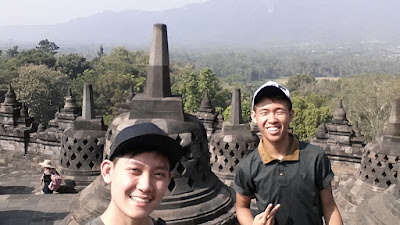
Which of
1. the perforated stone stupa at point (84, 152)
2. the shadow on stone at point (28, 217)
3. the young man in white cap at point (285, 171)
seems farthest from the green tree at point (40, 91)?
the young man in white cap at point (285, 171)

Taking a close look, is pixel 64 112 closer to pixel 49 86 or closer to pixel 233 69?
pixel 49 86

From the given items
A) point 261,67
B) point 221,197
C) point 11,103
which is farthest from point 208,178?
point 261,67

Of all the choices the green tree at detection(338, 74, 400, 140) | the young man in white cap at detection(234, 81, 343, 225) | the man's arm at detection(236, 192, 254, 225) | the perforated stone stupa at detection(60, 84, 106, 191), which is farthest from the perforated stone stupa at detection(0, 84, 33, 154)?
the green tree at detection(338, 74, 400, 140)

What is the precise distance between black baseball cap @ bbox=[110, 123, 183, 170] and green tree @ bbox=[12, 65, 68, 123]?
2922 centimetres

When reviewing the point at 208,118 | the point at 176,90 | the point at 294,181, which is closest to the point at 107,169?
the point at 294,181

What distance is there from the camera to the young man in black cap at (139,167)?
151 cm

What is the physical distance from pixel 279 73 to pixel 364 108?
12993 cm

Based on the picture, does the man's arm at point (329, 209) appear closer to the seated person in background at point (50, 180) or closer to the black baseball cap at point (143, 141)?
the black baseball cap at point (143, 141)

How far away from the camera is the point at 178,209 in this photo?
3908mm

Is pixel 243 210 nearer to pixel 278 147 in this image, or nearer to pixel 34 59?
pixel 278 147

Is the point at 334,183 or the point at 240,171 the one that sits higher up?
the point at 240,171

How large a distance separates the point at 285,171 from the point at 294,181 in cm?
7

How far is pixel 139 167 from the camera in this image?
5.04 feet

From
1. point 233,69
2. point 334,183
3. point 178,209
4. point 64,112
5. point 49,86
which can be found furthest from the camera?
point 233,69
